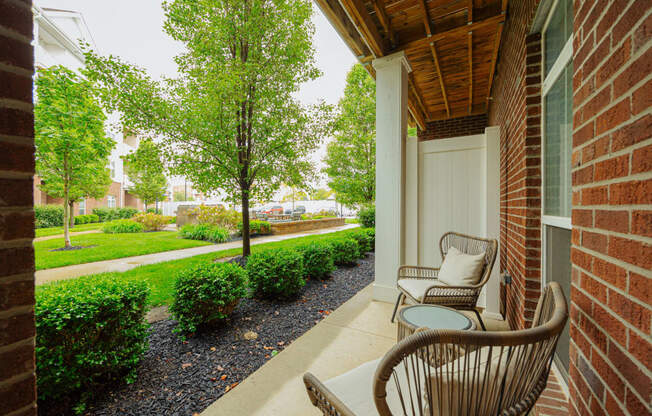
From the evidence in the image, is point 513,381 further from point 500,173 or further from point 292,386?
point 500,173

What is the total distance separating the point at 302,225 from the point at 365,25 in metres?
9.99

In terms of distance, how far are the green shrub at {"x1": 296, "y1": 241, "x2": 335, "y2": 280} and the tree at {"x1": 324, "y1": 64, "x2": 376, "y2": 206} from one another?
11.8ft

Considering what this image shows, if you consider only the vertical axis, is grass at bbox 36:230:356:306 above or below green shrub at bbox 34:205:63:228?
below

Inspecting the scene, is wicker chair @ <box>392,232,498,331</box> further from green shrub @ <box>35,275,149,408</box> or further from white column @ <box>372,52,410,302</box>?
green shrub @ <box>35,275,149,408</box>

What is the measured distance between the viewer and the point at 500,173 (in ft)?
10.7

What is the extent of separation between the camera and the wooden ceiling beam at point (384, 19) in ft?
9.66

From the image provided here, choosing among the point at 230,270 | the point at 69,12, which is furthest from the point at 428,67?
the point at 69,12

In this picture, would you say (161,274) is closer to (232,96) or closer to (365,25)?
(232,96)

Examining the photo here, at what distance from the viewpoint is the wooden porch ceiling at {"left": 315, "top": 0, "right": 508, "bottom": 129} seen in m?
2.95

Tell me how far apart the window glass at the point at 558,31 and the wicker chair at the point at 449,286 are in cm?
171

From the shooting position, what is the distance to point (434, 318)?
1.95 m

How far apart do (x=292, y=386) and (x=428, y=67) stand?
4.74 meters

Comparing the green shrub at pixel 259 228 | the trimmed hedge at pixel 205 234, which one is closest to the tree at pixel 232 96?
the trimmed hedge at pixel 205 234

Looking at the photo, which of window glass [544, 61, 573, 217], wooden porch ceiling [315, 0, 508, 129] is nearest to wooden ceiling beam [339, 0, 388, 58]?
wooden porch ceiling [315, 0, 508, 129]
